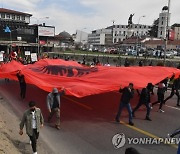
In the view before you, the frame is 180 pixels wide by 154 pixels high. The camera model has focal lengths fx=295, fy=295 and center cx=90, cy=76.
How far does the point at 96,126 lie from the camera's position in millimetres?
11164

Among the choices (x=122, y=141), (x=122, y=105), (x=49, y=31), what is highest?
(x=49, y=31)

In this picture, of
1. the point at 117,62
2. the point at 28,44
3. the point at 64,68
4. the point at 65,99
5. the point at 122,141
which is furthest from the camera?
the point at 28,44

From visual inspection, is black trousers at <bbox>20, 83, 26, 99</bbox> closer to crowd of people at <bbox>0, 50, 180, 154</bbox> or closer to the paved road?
crowd of people at <bbox>0, 50, 180, 154</bbox>

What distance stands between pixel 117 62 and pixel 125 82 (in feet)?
94.0

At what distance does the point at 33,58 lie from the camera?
31.2 metres

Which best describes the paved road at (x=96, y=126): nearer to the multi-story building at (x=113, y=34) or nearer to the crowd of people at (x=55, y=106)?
the crowd of people at (x=55, y=106)

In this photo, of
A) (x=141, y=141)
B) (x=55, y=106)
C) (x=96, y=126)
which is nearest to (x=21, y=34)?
(x=55, y=106)

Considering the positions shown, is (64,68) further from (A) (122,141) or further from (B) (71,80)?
(A) (122,141)

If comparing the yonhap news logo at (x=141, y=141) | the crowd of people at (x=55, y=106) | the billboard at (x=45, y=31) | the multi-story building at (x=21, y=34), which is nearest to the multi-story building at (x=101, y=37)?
the multi-story building at (x=21, y=34)

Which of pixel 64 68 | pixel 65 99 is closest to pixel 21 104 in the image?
pixel 65 99

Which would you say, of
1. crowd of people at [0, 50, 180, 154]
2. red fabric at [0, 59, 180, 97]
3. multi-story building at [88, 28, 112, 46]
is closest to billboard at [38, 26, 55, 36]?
red fabric at [0, 59, 180, 97]

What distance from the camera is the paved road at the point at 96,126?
891cm

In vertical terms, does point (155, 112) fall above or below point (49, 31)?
below

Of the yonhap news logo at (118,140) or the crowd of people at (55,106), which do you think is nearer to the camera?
the crowd of people at (55,106)
